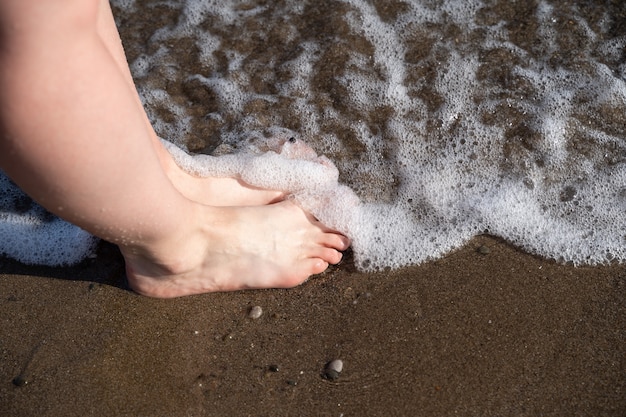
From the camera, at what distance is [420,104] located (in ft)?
8.09

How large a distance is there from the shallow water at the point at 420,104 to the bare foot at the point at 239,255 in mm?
122

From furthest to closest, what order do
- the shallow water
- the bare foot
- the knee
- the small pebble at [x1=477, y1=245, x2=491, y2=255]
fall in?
the shallow water, the small pebble at [x1=477, y1=245, x2=491, y2=255], the bare foot, the knee

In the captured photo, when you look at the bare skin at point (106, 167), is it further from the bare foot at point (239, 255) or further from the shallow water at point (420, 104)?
the shallow water at point (420, 104)

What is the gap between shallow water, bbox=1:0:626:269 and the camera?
7.06ft

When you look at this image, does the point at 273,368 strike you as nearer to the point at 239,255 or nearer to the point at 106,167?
the point at 239,255

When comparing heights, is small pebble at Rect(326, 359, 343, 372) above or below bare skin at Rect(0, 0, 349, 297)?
below

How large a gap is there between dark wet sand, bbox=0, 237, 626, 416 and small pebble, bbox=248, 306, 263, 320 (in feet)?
0.05

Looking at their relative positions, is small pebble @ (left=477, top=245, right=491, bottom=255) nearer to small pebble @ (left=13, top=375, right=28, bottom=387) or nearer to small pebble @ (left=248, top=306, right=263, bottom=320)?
small pebble @ (left=248, top=306, right=263, bottom=320)

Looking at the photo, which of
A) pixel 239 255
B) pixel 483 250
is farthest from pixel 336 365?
pixel 483 250

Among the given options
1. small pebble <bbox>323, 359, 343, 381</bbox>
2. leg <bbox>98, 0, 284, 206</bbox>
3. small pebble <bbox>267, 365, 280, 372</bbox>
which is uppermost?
leg <bbox>98, 0, 284, 206</bbox>

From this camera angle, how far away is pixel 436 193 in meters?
2.23

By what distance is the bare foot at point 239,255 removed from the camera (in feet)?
6.18

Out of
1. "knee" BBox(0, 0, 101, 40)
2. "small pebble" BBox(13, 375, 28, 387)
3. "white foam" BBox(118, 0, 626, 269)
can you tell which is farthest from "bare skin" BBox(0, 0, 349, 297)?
"small pebble" BBox(13, 375, 28, 387)

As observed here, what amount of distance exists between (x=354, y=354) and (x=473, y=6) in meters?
1.67
